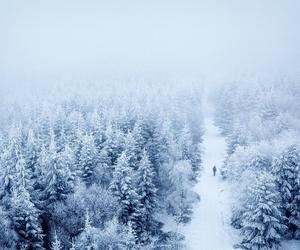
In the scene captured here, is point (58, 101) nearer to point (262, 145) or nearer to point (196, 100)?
point (196, 100)

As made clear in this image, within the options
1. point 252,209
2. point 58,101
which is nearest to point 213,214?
point 252,209

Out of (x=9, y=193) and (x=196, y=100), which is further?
(x=196, y=100)

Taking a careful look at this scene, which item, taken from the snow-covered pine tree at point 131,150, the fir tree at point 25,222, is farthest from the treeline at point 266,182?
the fir tree at point 25,222

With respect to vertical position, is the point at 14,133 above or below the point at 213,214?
above

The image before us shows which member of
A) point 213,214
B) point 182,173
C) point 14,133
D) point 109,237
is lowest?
point 213,214

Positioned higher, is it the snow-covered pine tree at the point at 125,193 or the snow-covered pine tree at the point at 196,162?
the snow-covered pine tree at the point at 125,193

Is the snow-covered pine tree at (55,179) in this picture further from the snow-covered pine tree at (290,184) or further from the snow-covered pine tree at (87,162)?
the snow-covered pine tree at (290,184)

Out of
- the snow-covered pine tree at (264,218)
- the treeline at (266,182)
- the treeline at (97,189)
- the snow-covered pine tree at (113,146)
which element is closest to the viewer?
the treeline at (97,189)

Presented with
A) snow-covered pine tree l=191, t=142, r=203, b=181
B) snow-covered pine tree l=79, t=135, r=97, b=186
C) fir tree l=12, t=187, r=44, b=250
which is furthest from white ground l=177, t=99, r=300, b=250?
fir tree l=12, t=187, r=44, b=250
